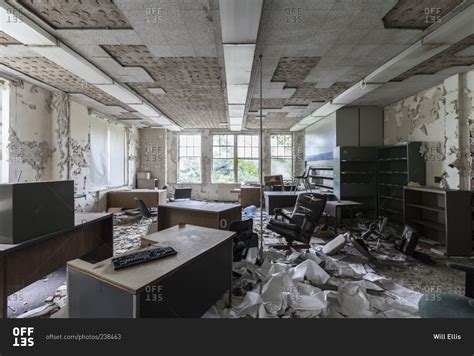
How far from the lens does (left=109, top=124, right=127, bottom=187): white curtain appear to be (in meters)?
7.29

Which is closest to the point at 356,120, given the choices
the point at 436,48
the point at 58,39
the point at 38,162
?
the point at 436,48

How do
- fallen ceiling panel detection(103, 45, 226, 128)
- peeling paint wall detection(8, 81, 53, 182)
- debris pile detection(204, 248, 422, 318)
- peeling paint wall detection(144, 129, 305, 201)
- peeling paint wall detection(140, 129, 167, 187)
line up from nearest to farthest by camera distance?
debris pile detection(204, 248, 422, 318)
fallen ceiling panel detection(103, 45, 226, 128)
peeling paint wall detection(8, 81, 53, 182)
peeling paint wall detection(140, 129, 167, 187)
peeling paint wall detection(144, 129, 305, 201)

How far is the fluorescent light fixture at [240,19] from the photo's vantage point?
2.10 metres

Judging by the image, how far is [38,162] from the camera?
4.63m

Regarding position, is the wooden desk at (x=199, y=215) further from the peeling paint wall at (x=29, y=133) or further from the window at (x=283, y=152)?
the window at (x=283, y=152)

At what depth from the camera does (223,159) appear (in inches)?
378

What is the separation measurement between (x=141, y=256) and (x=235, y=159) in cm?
813

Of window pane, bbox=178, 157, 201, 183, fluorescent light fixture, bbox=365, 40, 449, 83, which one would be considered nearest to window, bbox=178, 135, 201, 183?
window pane, bbox=178, 157, 201, 183

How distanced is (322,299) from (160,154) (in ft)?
27.0

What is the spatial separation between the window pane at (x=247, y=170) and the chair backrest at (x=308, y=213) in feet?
18.2

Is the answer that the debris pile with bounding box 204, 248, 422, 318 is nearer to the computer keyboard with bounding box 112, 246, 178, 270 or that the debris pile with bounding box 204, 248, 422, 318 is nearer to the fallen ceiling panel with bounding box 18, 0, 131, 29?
the computer keyboard with bounding box 112, 246, 178, 270

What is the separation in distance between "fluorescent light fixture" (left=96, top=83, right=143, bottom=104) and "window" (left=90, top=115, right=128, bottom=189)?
6.27 feet

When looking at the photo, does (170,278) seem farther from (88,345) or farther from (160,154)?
(160,154)

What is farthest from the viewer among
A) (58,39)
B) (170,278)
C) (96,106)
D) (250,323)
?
(96,106)
